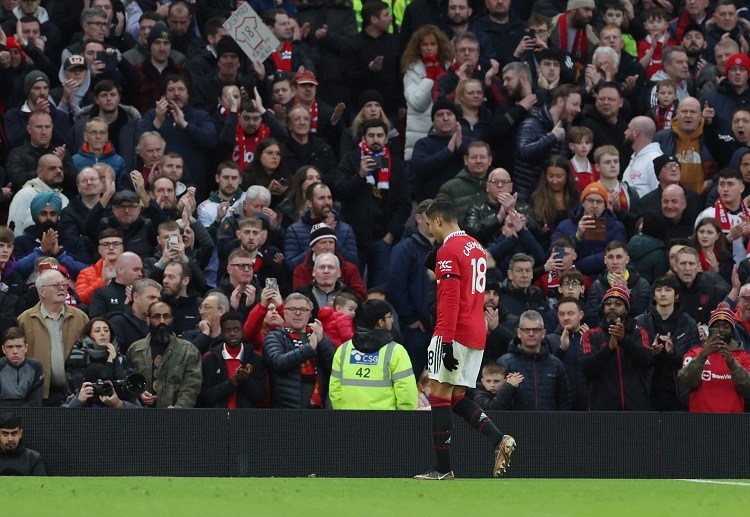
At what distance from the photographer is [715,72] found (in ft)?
69.4

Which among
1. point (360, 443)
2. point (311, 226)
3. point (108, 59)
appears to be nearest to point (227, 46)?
point (108, 59)

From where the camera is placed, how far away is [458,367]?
1246cm

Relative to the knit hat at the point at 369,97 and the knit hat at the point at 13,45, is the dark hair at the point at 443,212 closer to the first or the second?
the knit hat at the point at 369,97

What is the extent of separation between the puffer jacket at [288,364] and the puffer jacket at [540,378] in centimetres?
171

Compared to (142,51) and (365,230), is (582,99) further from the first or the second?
(142,51)

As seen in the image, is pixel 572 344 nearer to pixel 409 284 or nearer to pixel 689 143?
pixel 409 284

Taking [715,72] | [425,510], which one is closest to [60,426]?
[425,510]

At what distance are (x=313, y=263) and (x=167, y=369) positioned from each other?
2636 mm

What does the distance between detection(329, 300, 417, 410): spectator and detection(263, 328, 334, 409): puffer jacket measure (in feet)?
1.81

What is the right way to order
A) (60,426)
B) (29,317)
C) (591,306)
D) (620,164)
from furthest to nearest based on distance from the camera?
(620,164) < (591,306) < (29,317) < (60,426)

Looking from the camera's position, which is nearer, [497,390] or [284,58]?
[497,390]

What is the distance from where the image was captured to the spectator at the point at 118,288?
16.4m

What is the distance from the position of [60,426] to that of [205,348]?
188 centimetres

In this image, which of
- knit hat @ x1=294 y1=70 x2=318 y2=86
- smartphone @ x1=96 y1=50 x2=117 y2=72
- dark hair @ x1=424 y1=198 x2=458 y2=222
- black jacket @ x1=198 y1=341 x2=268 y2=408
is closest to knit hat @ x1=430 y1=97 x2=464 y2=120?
knit hat @ x1=294 y1=70 x2=318 y2=86
